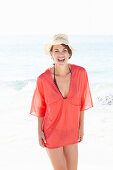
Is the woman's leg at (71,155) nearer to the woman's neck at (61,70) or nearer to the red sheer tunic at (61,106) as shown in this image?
the red sheer tunic at (61,106)

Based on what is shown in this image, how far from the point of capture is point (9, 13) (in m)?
45.3

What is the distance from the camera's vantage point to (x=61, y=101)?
2.32m

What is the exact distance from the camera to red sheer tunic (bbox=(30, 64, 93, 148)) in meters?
2.35

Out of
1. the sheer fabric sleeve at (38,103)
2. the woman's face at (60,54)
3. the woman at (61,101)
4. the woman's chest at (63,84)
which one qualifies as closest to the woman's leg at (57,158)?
the woman at (61,101)

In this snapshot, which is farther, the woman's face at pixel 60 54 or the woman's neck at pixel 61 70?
the woman's neck at pixel 61 70

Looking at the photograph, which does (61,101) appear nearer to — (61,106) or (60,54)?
(61,106)

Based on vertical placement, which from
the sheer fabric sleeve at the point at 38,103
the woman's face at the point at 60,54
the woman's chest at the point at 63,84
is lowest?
the sheer fabric sleeve at the point at 38,103

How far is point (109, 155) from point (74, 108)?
231 centimetres

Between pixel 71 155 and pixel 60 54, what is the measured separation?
91 cm

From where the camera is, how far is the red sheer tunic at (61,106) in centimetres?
235

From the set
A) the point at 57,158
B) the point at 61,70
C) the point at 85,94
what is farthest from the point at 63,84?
the point at 57,158

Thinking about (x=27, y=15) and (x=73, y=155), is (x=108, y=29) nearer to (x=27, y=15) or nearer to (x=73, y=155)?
(x=27, y=15)


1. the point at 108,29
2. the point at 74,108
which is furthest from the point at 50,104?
the point at 108,29

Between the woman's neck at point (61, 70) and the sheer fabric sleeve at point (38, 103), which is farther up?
the woman's neck at point (61, 70)
